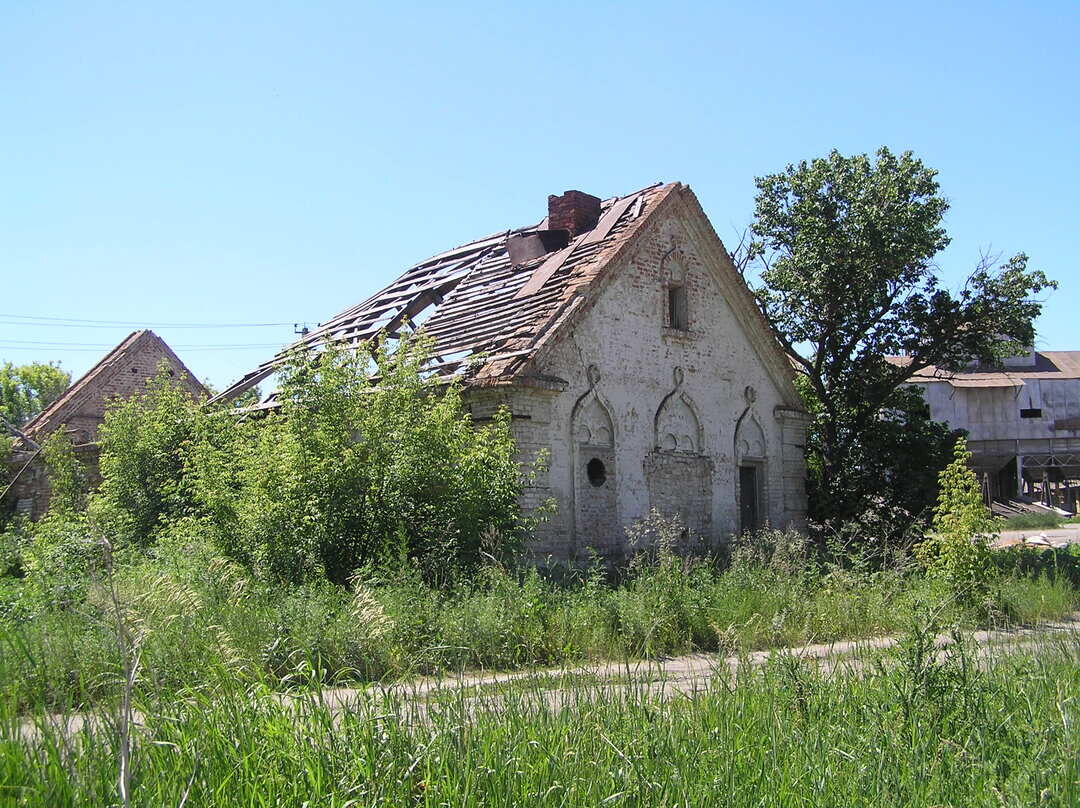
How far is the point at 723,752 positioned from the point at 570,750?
89 centimetres

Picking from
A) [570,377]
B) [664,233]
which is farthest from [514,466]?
[664,233]

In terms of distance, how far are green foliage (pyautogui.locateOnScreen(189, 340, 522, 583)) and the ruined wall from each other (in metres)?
2.07

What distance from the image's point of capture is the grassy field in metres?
4.15

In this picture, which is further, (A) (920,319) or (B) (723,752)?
(A) (920,319)

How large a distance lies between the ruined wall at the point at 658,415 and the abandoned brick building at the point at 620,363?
0.10ft

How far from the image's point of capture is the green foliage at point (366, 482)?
12.6m

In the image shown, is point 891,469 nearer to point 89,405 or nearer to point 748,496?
point 748,496

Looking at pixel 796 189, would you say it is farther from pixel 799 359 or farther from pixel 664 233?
pixel 664 233

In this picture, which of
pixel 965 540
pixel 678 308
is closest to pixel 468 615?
pixel 965 540

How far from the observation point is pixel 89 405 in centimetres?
2953

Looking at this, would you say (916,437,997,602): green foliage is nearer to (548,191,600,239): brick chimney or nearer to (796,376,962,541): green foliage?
(796,376,962,541): green foliage

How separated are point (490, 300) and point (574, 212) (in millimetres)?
3024

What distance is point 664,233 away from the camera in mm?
18750

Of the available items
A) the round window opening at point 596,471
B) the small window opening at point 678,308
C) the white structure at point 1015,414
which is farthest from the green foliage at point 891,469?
the white structure at point 1015,414
